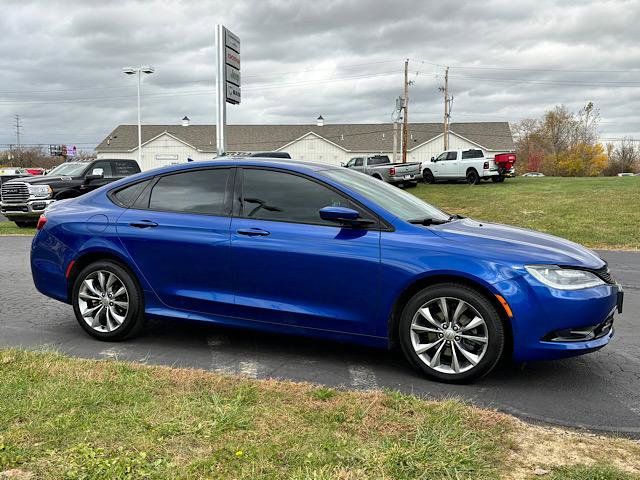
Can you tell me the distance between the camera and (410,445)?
3.05 m

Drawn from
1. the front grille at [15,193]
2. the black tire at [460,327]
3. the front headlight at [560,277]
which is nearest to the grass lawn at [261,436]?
the black tire at [460,327]

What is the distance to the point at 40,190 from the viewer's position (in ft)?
52.8

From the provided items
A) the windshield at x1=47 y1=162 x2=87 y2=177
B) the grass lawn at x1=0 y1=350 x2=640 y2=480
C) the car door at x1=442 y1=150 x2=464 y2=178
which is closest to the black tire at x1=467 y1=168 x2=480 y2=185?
the car door at x1=442 y1=150 x2=464 y2=178

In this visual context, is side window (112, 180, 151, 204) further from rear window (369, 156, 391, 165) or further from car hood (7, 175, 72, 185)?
rear window (369, 156, 391, 165)

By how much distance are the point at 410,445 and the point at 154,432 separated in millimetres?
1326

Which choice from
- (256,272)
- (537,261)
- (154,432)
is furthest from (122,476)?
(537,261)

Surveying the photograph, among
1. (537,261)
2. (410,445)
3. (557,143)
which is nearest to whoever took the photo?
(410,445)

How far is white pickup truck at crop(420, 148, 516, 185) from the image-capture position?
30.5m

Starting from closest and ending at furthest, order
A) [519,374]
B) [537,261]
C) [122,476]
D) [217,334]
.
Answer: [122,476]
[537,261]
[519,374]
[217,334]

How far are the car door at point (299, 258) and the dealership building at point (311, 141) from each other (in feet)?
202

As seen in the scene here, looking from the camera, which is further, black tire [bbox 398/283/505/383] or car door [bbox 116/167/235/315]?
car door [bbox 116/167/235/315]

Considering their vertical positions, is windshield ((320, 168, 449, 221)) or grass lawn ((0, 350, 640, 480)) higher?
windshield ((320, 168, 449, 221))

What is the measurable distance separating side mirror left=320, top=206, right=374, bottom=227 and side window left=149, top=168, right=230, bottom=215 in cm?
99

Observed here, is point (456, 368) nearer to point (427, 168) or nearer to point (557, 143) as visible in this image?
point (427, 168)
